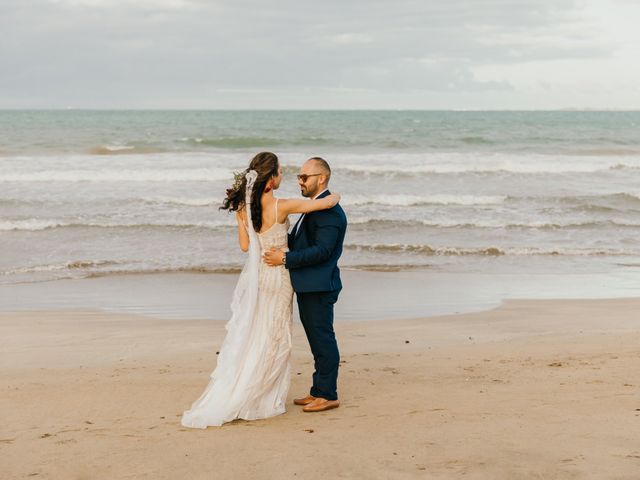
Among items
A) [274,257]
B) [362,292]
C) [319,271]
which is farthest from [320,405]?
[362,292]

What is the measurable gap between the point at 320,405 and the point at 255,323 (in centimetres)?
71

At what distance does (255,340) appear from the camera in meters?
5.21

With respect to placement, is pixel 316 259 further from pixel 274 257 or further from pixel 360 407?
pixel 360 407

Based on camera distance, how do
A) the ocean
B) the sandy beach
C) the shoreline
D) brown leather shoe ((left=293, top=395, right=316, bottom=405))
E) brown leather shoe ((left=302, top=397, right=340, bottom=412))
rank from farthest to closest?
the ocean → the shoreline → brown leather shoe ((left=293, top=395, right=316, bottom=405)) → brown leather shoe ((left=302, top=397, right=340, bottom=412)) → the sandy beach

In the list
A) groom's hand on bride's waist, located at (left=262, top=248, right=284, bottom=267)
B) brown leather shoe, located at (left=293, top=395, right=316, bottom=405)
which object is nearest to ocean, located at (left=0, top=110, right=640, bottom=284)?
brown leather shoe, located at (left=293, top=395, right=316, bottom=405)

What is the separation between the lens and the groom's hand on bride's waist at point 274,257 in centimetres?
508

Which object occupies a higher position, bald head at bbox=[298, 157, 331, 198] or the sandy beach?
bald head at bbox=[298, 157, 331, 198]

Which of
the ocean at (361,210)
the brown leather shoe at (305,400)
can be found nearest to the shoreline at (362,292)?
the ocean at (361,210)

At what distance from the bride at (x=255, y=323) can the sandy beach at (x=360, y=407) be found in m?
0.15

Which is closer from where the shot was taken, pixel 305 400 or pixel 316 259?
pixel 316 259

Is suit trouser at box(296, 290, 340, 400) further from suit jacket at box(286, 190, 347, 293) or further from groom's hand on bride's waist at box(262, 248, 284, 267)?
groom's hand on bride's waist at box(262, 248, 284, 267)

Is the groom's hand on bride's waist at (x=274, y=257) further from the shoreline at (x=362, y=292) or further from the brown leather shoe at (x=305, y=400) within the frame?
the shoreline at (x=362, y=292)

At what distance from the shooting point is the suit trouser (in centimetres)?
520

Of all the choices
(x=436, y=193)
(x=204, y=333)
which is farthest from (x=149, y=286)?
(x=436, y=193)
